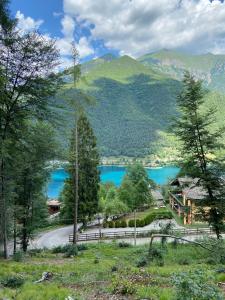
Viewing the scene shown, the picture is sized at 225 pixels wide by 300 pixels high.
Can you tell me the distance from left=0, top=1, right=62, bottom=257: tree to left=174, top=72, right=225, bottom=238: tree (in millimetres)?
8009

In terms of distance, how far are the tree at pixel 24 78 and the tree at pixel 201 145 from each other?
801 cm

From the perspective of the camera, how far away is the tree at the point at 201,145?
19984 mm

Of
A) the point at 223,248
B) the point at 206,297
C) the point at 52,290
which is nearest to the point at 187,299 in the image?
the point at 206,297

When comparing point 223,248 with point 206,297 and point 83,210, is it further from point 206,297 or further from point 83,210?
point 83,210

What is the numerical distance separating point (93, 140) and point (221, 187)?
22.6 meters

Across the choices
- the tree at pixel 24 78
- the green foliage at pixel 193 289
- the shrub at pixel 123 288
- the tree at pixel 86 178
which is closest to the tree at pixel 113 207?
the tree at pixel 86 178

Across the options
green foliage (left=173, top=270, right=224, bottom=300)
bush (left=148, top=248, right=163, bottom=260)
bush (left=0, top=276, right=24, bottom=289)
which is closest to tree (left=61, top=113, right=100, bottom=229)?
bush (left=148, top=248, right=163, bottom=260)

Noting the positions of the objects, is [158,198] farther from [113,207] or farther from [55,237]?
[55,237]

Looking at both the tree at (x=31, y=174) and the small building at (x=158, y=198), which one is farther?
the small building at (x=158, y=198)

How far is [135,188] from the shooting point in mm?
57594

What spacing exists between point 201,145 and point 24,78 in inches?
434

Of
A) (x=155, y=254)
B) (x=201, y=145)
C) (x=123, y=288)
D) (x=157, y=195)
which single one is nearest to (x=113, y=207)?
(x=157, y=195)

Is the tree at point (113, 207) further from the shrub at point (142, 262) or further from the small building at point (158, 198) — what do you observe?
the shrub at point (142, 262)

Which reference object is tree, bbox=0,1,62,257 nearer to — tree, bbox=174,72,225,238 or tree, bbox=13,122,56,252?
tree, bbox=13,122,56,252
